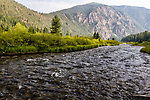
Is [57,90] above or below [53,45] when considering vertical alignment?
below

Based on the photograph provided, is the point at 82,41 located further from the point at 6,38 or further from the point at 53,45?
the point at 6,38

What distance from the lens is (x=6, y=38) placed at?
A: 99.2 ft

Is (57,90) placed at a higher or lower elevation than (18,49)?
lower

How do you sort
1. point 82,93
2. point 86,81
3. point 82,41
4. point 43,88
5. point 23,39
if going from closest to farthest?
point 82,93, point 43,88, point 86,81, point 23,39, point 82,41

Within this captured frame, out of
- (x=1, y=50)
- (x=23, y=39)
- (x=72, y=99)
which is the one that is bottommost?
(x=72, y=99)

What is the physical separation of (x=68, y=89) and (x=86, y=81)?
292 cm

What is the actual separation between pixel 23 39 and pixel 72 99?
32.5 metres

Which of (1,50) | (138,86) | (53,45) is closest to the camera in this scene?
(138,86)

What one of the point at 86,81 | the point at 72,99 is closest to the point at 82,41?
the point at 86,81

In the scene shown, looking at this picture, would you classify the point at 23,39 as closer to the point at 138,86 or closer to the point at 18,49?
the point at 18,49

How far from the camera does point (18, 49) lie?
30.0 m

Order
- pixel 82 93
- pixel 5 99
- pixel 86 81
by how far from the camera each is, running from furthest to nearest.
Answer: pixel 86 81
pixel 82 93
pixel 5 99

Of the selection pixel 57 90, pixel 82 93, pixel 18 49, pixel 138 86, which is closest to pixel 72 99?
pixel 82 93

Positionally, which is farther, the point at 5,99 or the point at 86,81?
the point at 86,81
